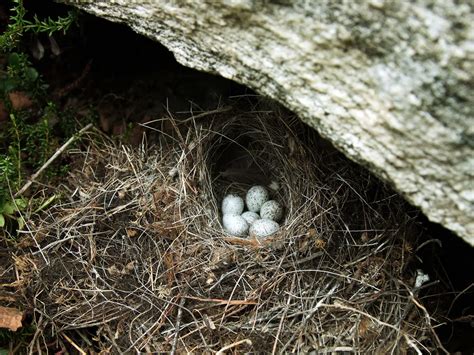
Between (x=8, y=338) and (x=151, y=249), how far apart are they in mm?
524

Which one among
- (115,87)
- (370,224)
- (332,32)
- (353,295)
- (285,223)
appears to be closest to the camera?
(332,32)

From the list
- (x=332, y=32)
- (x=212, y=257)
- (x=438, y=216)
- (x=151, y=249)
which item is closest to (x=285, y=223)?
(x=212, y=257)

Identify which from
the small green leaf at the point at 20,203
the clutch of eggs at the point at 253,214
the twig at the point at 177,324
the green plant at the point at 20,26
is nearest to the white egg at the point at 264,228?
the clutch of eggs at the point at 253,214

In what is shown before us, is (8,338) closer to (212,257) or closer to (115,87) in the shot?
(212,257)

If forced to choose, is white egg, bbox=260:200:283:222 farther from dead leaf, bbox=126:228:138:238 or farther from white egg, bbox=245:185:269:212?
dead leaf, bbox=126:228:138:238

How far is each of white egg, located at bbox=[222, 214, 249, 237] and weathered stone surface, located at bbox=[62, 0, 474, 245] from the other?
30.2 inches

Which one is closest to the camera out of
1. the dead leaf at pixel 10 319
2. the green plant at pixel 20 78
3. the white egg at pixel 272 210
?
the dead leaf at pixel 10 319

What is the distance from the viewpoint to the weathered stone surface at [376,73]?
107 cm

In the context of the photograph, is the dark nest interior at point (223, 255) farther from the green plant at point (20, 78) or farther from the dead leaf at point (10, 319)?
the green plant at point (20, 78)

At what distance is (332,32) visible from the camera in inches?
45.3

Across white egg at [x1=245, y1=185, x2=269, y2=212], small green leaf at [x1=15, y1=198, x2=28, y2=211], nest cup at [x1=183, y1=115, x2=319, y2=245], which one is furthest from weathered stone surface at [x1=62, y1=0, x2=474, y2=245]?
small green leaf at [x1=15, y1=198, x2=28, y2=211]

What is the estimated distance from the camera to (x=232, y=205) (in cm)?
210

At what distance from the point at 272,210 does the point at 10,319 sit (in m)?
0.94

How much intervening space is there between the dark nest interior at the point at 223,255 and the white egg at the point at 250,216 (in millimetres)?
106
